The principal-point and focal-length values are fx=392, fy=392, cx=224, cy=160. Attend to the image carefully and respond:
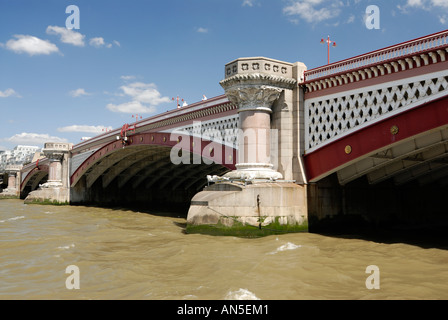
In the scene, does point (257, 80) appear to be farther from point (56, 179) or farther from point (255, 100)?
point (56, 179)

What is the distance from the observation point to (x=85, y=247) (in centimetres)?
1377

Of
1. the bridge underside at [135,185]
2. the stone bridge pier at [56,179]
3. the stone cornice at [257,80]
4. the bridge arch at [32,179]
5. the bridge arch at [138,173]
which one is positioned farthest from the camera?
the bridge arch at [32,179]

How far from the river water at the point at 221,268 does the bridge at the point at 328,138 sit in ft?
6.30

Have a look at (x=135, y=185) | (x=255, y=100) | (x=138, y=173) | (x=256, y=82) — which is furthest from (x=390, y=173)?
(x=135, y=185)

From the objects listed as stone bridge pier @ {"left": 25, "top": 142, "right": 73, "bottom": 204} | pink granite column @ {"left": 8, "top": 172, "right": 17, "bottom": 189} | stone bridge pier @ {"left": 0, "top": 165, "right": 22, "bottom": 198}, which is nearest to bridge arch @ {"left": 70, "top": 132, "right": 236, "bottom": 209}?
stone bridge pier @ {"left": 25, "top": 142, "right": 73, "bottom": 204}

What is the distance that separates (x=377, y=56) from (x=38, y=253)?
13.7 m

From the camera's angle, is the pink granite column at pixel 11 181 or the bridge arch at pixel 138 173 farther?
the pink granite column at pixel 11 181

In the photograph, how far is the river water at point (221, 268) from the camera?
799 centimetres

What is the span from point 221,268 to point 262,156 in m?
7.89

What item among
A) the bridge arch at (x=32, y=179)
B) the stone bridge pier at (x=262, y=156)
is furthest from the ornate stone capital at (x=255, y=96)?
the bridge arch at (x=32, y=179)

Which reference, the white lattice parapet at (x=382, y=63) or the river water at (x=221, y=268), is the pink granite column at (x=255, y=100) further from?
the river water at (x=221, y=268)

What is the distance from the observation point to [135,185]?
4375cm
